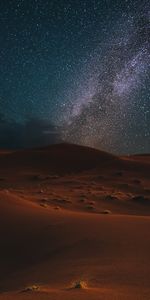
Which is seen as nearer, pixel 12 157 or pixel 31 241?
pixel 31 241

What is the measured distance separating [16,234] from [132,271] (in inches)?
153

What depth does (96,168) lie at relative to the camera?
3481 cm

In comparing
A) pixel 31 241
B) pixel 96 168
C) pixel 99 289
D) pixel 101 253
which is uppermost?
pixel 96 168

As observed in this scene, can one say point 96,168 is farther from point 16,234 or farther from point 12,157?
point 16,234

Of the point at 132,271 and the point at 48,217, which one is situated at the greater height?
the point at 48,217

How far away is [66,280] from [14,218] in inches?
189

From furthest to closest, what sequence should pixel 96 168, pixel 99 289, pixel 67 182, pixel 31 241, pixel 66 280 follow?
1. pixel 96 168
2. pixel 67 182
3. pixel 31 241
4. pixel 66 280
5. pixel 99 289

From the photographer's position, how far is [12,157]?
4072 centimetres

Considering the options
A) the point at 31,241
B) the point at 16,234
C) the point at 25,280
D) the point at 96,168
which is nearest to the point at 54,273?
the point at 25,280

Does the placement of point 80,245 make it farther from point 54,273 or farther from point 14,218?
point 14,218

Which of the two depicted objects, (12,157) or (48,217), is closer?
(48,217)

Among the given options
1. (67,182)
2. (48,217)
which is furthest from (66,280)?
(67,182)

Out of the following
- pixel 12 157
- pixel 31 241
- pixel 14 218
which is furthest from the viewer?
pixel 12 157

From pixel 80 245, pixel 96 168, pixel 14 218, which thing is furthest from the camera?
pixel 96 168
